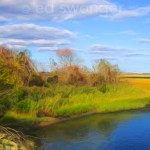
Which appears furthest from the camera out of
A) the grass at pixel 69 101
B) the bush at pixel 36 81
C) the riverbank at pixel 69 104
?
the bush at pixel 36 81

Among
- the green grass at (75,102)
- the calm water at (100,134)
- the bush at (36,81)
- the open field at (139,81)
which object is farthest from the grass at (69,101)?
the open field at (139,81)

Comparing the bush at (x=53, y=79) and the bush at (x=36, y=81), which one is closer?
the bush at (x=36, y=81)

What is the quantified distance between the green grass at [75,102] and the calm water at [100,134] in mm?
2468

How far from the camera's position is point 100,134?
33281mm

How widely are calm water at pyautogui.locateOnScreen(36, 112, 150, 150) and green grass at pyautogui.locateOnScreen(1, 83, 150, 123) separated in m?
2.47

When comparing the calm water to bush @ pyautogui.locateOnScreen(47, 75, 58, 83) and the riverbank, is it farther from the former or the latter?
bush @ pyautogui.locateOnScreen(47, 75, 58, 83)

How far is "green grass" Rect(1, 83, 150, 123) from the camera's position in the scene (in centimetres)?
3825

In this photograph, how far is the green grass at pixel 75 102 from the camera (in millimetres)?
38250

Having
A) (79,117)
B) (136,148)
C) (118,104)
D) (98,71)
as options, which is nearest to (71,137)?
(136,148)

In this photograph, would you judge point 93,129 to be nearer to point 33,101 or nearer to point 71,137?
point 71,137

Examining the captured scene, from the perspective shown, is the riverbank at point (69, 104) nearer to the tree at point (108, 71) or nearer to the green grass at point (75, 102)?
the green grass at point (75, 102)

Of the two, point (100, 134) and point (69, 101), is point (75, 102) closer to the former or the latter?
point (69, 101)

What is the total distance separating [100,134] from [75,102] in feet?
43.0

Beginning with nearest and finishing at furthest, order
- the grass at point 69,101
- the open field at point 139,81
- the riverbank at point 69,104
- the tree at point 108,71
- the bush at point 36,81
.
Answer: the riverbank at point 69,104 < the grass at point 69,101 < the bush at point 36,81 < the tree at point 108,71 < the open field at point 139,81
